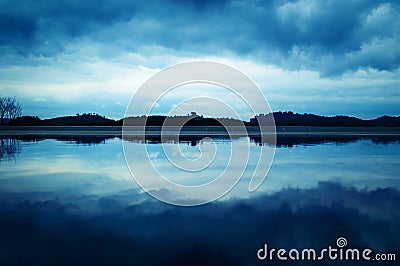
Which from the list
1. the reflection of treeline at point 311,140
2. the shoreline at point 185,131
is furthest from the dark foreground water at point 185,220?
the shoreline at point 185,131

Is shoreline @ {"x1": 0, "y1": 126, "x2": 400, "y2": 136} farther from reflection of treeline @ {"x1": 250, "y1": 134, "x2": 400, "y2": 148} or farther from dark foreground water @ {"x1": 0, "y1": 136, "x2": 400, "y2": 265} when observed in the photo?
dark foreground water @ {"x1": 0, "y1": 136, "x2": 400, "y2": 265}

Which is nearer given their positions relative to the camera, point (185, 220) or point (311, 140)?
point (185, 220)

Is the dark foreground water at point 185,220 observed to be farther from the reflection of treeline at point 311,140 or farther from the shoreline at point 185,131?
the shoreline at point 185,131

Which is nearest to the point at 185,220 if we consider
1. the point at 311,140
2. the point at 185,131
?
the point at 311,140

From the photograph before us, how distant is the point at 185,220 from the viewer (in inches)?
228

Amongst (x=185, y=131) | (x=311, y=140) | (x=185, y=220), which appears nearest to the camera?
(x=185, y=220)

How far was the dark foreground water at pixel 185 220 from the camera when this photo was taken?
14.9 ft

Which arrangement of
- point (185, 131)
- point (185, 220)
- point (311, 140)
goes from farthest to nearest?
point (185, 131) → point (311, 140) → point (185, 220)

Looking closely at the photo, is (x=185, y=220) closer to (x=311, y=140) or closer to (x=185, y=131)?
(x=311, y=140)

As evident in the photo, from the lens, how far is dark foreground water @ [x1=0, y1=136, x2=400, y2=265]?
4531 mm

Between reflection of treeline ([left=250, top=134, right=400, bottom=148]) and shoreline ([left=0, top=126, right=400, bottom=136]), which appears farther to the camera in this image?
shoreline ([left=0, top=126, right=400, bottom=136])

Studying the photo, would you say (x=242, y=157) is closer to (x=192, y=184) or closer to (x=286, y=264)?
(x=192, y=184)

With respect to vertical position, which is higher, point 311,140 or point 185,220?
point 311,140

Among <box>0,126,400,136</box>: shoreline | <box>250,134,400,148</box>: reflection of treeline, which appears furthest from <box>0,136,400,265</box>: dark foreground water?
<box>0,126,400,136</box>: shoreline
